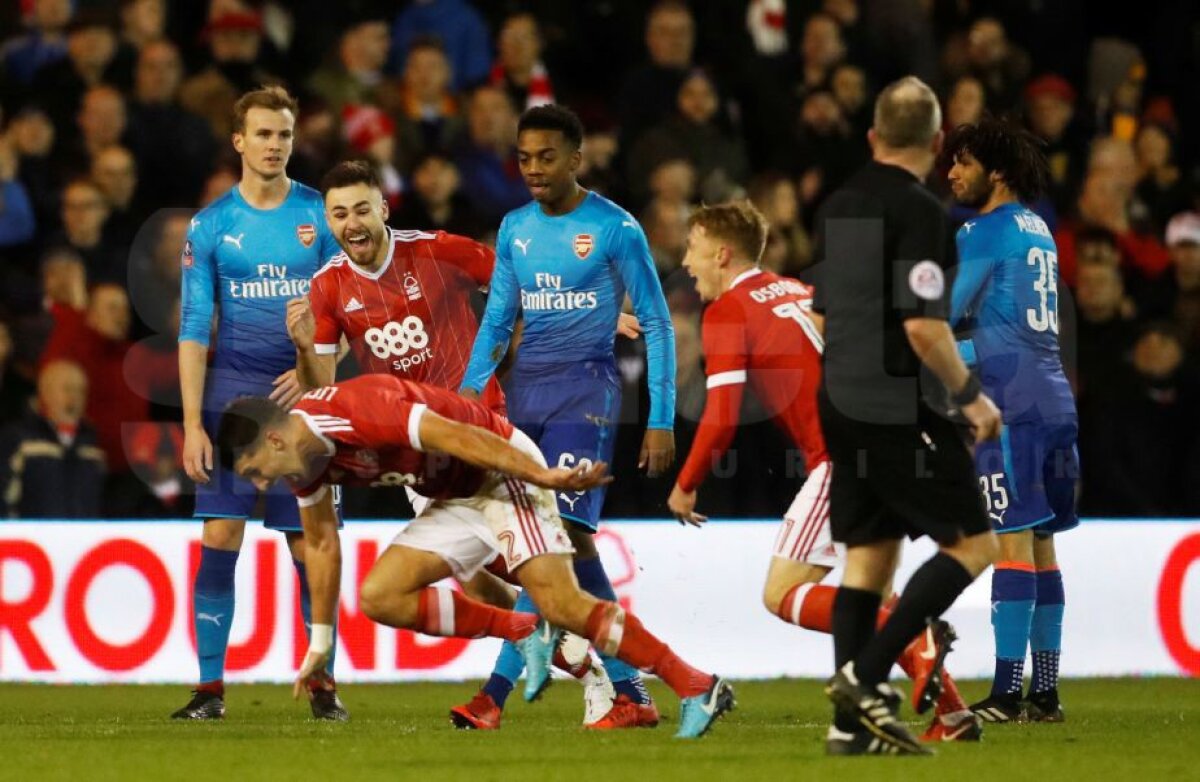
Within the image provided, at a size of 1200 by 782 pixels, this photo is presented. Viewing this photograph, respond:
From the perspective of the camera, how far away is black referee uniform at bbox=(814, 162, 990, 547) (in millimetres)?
7289

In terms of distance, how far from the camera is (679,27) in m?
15.2

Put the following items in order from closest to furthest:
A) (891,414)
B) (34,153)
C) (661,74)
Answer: (891,414), (34,153), (661,74)

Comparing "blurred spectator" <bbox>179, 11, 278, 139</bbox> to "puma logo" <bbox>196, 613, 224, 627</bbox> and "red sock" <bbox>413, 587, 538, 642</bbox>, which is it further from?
"red sock" <bbox>413, 587, 538, 642</bbox>

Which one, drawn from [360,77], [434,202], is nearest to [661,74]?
[360,77]

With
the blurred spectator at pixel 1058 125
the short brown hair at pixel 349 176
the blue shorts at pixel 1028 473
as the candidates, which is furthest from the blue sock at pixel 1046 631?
the blurred spectator at pixel 1058 125

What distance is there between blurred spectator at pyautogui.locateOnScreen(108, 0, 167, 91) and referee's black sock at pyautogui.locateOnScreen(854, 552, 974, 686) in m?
8.56

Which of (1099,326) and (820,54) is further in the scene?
(820,54)

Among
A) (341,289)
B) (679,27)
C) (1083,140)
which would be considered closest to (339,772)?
(341,289)

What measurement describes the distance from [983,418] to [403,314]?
3.07 meters

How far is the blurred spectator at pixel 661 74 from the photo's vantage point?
15133 millimetres

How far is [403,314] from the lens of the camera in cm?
943

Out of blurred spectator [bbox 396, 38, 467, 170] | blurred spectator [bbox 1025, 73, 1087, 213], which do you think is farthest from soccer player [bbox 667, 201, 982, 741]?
blurred spectator [bbox 1025, 73, 1087, 213]

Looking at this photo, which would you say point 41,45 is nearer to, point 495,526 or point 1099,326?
point 1099,326

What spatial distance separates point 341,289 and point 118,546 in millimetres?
3180
